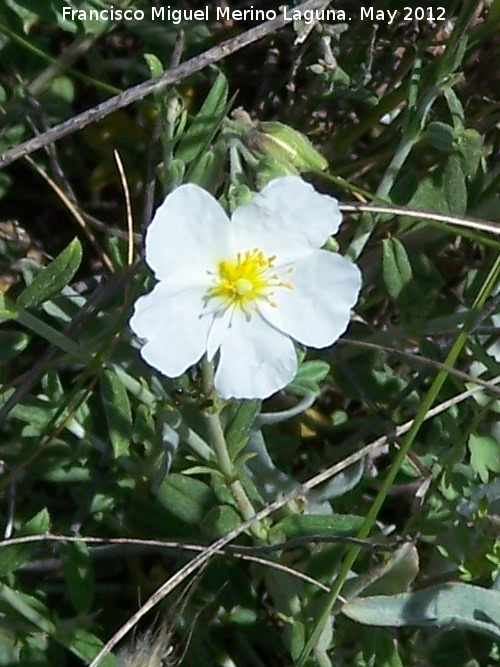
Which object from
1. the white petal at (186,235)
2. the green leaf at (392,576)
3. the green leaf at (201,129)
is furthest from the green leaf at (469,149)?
the green leaf at (392,576)

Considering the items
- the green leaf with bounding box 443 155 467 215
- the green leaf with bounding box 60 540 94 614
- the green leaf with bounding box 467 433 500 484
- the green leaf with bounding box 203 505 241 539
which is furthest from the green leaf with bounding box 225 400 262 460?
the green leaf with bounding box 443 155 467 215

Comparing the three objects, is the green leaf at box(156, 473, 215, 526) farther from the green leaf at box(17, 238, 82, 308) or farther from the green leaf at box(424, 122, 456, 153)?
the green leaf at box(424, 122, 456, 153)

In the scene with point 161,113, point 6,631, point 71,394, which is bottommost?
point 6,631

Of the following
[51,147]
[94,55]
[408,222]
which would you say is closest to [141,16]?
[94,55]

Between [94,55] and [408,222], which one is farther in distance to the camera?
[94,55]

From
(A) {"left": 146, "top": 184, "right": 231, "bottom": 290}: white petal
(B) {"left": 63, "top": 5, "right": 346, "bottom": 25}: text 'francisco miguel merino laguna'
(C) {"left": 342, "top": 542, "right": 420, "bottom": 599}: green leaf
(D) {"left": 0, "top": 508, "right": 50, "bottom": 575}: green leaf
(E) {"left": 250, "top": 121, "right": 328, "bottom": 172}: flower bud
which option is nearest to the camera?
(A) {"left": 146, "top": 184, "right": 231, "bottom": 290}: white petal

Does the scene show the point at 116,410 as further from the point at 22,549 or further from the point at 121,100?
the point at 121,100

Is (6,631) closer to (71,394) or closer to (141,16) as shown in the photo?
(71,394)

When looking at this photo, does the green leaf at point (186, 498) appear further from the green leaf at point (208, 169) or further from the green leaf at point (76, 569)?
the green leaf at point (208, 169)
